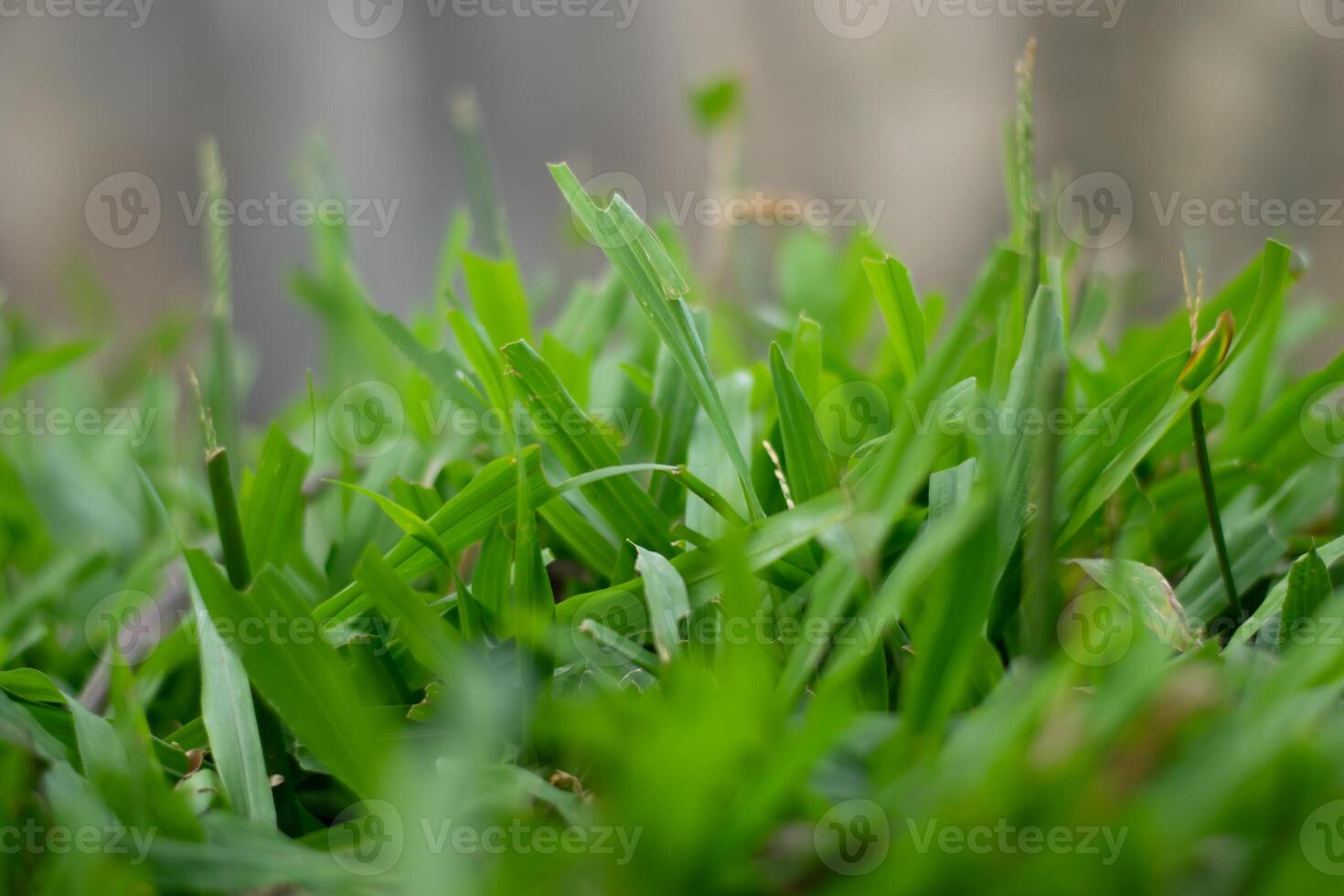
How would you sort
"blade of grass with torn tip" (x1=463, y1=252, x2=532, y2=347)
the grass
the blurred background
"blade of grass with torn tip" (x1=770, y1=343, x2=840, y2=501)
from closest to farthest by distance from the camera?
the grass
"blade of grass with torn tip" (x1=770, y1=343, x2=840, y2=501)
"blade of grass with torn tip" (x1=463, y1=252, x2=532, y2=347)
the blurred background

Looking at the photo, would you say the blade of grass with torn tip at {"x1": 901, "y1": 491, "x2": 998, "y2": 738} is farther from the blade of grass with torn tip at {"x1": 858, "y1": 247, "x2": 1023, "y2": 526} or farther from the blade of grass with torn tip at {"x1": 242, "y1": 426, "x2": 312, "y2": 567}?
the blade of grass with torn tip at {"x1": 242, "y1": 426, "x2": 312, "y2": 567}

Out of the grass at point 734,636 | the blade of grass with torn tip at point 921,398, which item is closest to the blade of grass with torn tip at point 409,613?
the grass at point 734,636

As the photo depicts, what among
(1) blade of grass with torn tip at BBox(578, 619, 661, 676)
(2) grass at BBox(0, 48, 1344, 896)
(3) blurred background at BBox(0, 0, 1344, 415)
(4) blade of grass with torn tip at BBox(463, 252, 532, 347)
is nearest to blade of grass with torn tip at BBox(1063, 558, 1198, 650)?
(2) grass at BBox(0, 48, 1344, 896)

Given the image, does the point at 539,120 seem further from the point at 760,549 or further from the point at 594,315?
the point at 760,549

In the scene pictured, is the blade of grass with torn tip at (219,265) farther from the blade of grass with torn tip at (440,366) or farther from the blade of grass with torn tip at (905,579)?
the blade of grass with torn tip at (905,579)

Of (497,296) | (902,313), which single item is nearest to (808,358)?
(902,313)

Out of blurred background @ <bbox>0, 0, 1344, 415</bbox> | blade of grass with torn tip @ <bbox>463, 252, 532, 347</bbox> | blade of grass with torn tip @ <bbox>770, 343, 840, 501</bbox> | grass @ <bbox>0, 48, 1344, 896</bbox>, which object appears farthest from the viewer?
blurred background @ <bbox>0, 0, 1344, 415</bbox>

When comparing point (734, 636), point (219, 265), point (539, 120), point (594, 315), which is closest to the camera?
point (734, 636)
